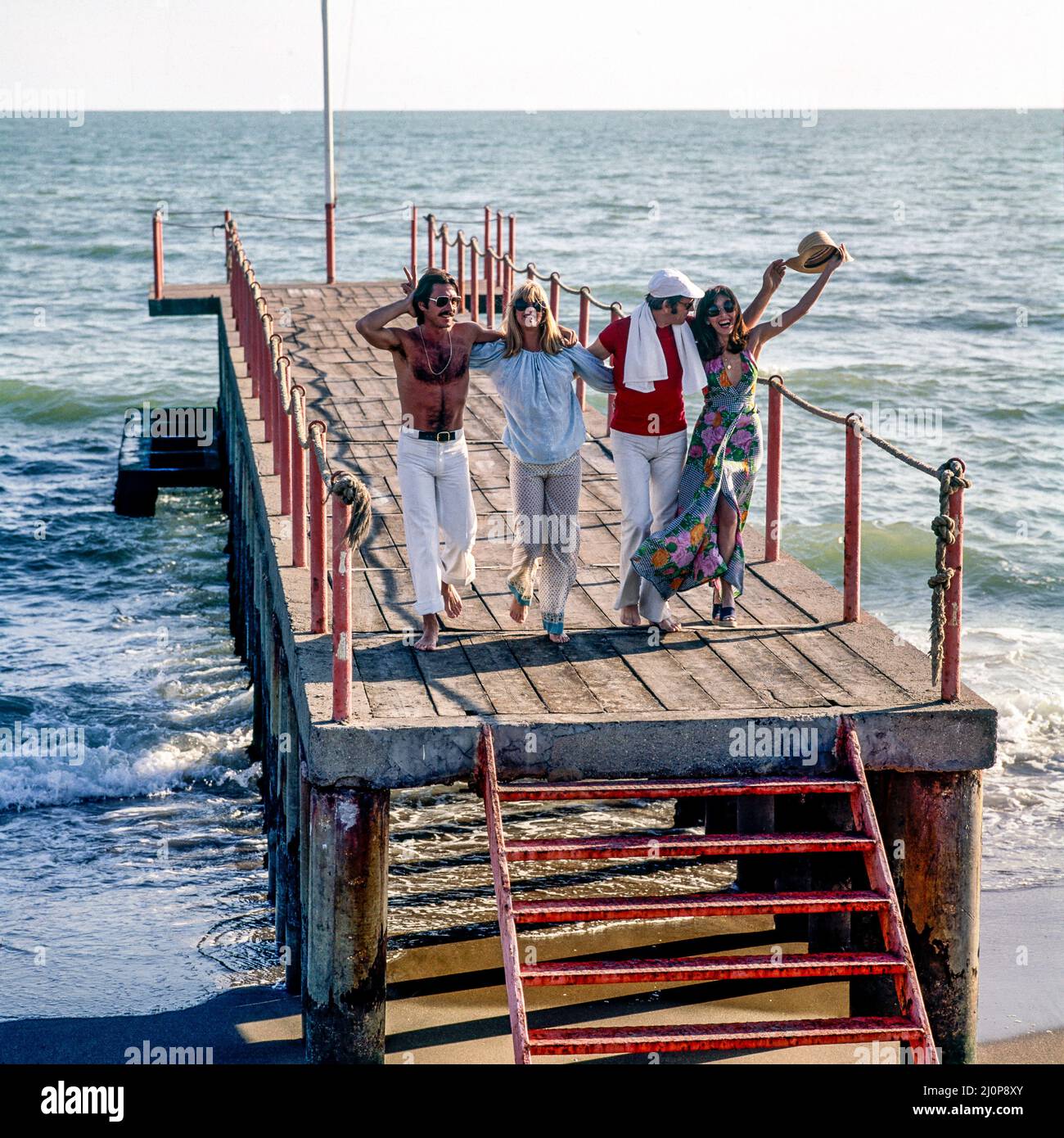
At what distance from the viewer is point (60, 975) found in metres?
8.52

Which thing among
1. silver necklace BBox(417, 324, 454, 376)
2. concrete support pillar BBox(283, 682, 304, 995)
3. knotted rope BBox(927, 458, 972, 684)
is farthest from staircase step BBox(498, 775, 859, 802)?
silver necklace BBox(417, 324, 454, 376)

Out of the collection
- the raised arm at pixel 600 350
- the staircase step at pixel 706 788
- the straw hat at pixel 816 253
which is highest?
the straw hat at pixel 816 253

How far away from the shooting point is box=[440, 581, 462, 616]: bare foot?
759 cm

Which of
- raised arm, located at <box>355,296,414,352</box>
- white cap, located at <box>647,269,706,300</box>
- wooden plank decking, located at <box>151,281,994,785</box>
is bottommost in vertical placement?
wooden plank decking, located at <box>151,281,994,785</box>

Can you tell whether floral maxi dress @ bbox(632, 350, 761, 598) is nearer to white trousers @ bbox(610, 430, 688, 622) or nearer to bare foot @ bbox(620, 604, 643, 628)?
white trousers @ bbox(610, 430, 688, 622)

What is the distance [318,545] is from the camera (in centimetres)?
723

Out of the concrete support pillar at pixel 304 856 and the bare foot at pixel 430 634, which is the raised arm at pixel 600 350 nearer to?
the bare foot at pixel 430 634

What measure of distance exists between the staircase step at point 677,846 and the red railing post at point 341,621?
82cm

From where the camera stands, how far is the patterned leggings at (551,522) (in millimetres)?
7281

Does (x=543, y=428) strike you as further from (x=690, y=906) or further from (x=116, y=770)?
(x=116, y=770)

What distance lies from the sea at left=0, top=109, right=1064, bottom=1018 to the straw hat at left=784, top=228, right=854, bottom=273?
148 inches

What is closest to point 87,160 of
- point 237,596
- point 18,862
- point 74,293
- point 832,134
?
point 74,293

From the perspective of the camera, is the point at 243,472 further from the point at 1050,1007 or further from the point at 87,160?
the point at 87,160

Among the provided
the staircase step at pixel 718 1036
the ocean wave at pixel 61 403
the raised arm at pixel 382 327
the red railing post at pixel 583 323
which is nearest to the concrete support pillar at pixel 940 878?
the staircase step at pixel 718 1036
